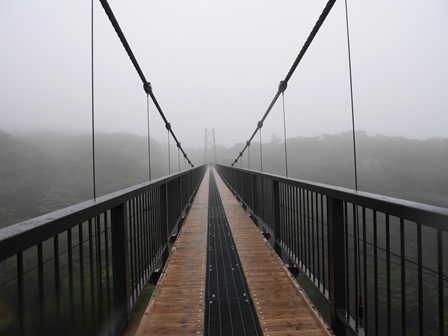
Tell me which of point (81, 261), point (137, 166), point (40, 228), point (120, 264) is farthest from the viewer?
point (137, 166)

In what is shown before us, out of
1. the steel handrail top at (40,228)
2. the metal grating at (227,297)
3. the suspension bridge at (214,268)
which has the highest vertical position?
the steel handrail top at (40,228)

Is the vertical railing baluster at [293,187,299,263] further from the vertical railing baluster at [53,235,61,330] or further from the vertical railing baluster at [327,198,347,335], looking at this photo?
the vertical railing baluster at [53,235,61,330]

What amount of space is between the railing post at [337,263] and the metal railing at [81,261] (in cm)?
107

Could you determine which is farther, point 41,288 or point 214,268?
point 214,268

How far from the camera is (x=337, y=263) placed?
154 cm

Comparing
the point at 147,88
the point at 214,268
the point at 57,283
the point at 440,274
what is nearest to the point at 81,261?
the point at 57,283

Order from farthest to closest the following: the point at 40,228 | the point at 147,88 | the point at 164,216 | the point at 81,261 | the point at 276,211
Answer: the point at 147,88 → the point at 276,211 → the point at 164,216 → the point at 81,261 → the point at 40,228

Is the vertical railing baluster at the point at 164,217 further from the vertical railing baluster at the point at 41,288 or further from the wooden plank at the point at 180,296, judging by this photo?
the vertical railing baluster at the point at 41,288

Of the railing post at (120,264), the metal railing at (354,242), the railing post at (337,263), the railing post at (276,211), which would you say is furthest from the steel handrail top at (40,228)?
the railing post at (276,211)

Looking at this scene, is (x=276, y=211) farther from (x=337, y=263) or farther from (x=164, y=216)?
(x=337, y=263)

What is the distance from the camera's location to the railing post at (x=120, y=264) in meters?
1.51

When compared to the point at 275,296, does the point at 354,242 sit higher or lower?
higher

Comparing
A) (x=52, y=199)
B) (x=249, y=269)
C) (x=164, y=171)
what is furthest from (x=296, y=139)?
(x=249, y=269)

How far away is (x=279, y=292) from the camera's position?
2.12 meters
